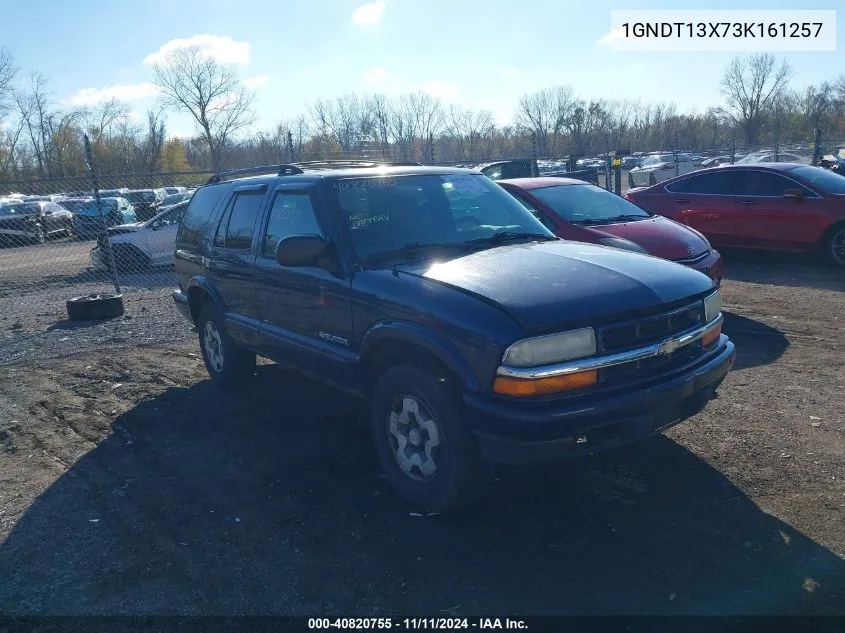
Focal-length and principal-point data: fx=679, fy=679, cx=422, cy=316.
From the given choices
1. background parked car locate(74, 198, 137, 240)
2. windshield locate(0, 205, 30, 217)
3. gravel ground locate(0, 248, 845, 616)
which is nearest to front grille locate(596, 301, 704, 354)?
gravel ground locate(0, 248, 845, 616)

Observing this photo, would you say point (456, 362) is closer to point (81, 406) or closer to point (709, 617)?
point (709, 617)

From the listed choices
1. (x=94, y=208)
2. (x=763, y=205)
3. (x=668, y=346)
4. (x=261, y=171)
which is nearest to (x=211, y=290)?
(x=261, y=171)

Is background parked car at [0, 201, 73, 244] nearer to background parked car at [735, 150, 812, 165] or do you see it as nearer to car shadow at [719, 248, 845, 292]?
car shadow at [719, 248, 845, 292]

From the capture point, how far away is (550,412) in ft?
10.8

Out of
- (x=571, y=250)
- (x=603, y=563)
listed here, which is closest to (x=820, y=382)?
(x=571, y=250)

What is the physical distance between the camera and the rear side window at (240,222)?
550cm

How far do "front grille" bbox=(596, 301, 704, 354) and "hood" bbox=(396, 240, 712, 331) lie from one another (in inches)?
2.7

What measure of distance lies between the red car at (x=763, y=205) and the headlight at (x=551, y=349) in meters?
8.36

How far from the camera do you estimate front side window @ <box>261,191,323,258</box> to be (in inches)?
186

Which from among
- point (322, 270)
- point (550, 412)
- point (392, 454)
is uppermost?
point (322, 270)

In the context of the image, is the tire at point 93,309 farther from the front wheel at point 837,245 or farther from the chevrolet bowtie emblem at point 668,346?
the front wheel at point 837,245

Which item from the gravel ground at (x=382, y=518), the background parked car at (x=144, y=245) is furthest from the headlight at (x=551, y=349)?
the background parked car at (x=144, y=245)

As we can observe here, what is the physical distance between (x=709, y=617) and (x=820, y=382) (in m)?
3.45

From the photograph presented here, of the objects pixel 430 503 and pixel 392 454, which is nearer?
pixel 430 503
